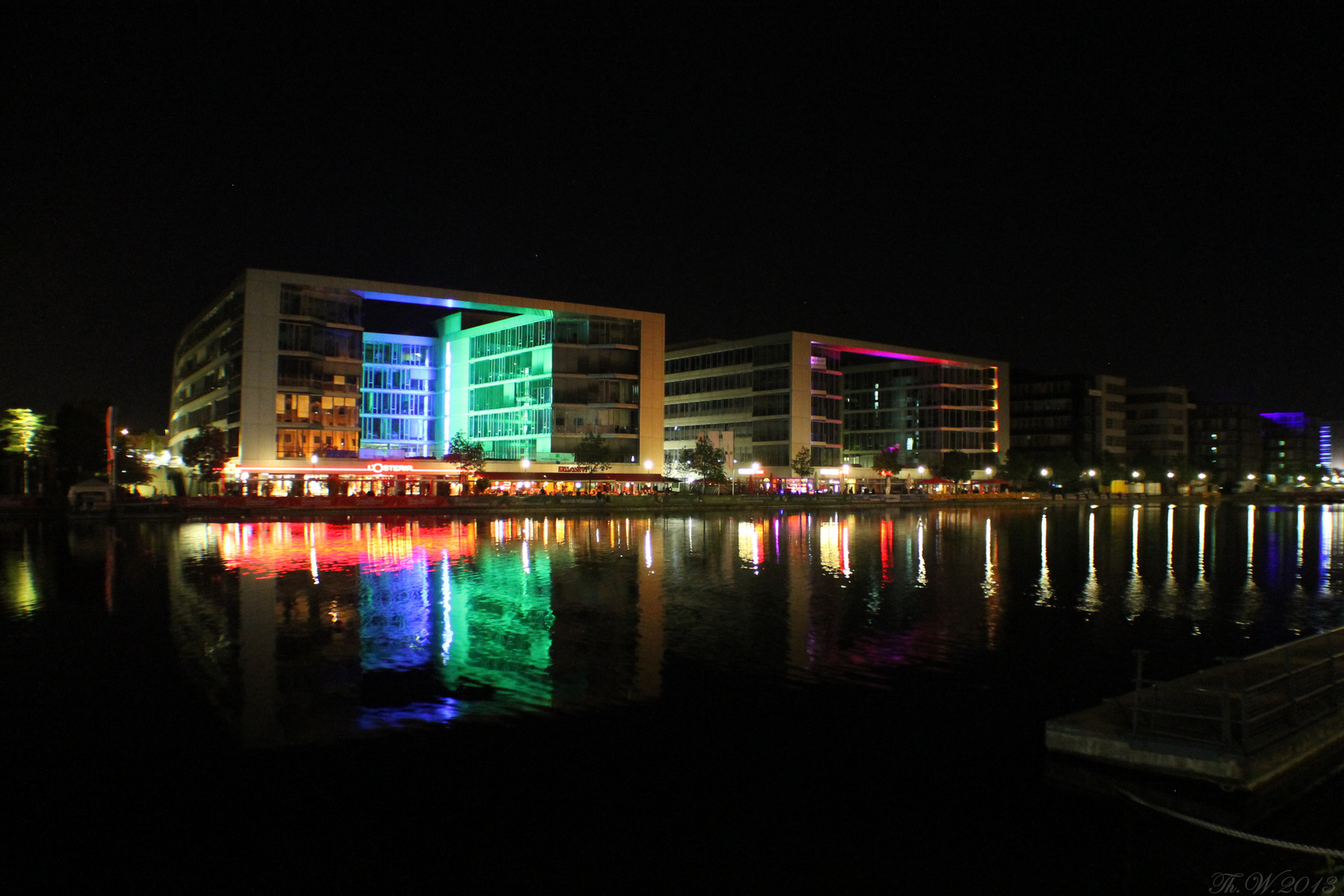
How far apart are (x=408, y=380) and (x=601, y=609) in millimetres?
99040

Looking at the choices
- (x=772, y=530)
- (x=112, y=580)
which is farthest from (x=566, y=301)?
(x=112, y=580)

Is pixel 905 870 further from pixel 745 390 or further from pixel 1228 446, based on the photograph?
pixel 1228 446

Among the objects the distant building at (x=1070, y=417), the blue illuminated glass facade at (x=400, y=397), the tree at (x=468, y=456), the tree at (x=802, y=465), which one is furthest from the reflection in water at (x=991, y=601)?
the distant building at (x=1070, y=417)

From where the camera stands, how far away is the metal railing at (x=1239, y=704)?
10414 mm

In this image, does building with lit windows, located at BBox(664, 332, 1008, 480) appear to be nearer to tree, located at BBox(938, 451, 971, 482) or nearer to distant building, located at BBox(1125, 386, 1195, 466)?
tree, located at BBox(938, 451, 971, 482)

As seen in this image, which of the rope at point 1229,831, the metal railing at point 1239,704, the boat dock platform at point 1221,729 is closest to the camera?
the rope at point 1229,831

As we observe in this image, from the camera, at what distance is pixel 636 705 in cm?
1334

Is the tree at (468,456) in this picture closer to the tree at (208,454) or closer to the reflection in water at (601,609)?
the tree at (208,454)

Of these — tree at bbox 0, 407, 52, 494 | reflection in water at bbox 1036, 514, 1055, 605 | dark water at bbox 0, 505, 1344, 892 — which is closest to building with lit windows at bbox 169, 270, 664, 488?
tree at bbox 0, 407, 52, 494

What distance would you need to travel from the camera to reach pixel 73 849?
8.64m

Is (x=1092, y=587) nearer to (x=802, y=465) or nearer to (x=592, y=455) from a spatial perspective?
(x=592, y=455)

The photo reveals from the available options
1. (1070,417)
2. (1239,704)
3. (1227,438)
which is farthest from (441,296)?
(1227,438)

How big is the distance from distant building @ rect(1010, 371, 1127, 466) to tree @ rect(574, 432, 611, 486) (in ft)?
263

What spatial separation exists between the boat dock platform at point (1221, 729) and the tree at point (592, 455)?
8246 centimetres
